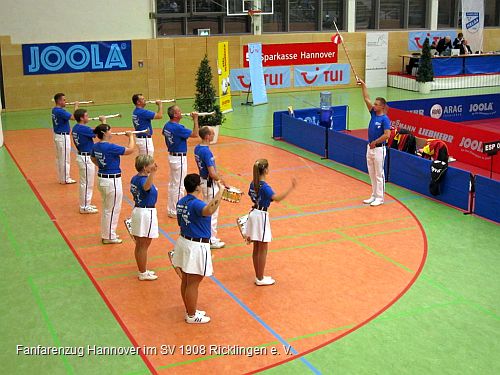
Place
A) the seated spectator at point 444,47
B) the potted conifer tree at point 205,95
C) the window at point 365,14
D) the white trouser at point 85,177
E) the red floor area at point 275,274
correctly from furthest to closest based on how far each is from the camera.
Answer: the window at point 365,14, the seated spectator at point 444,47, the potted conifer tree at point 205,95, the white trouser at point 85,177, the red floor area at point 275,274

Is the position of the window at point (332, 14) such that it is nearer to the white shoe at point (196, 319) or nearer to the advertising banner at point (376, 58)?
the advertising banner at point (376, 58)

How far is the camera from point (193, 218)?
8.26 meters

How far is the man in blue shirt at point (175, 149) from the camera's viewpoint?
12.4m

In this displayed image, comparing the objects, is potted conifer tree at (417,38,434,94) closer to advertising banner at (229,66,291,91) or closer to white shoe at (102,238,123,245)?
advertising banner at (229,66,291,91)

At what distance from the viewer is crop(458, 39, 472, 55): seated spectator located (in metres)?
31.5

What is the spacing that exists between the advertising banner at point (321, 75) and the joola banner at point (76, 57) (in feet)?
25.9

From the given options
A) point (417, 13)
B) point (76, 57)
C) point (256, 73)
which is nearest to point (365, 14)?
point (417, 13)

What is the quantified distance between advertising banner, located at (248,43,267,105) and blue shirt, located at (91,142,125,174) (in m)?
15.6

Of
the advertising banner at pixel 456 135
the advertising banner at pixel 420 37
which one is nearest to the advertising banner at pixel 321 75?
the advertising banner at pixel 420 37

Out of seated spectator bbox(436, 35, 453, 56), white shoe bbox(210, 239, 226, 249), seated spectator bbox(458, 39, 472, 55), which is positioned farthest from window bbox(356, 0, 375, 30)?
white shoe bbox(210, 239, 226, 249)

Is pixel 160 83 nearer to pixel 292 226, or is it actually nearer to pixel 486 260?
pixel 292 226

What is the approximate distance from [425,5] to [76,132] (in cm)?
2552

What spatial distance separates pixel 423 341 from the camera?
27.4 feet

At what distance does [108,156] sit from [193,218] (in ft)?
11.7
